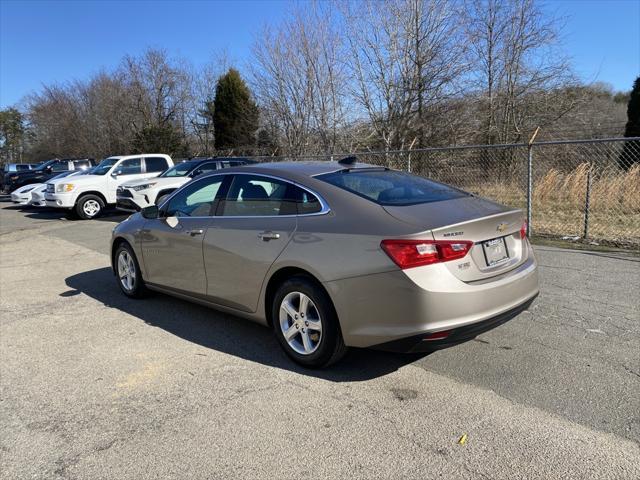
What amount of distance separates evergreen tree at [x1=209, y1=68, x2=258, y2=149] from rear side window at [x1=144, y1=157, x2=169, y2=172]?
17.0 m

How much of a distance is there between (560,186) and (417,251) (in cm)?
1000

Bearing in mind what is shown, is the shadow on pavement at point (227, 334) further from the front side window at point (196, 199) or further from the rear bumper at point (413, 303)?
the front side window at point (196, 199)

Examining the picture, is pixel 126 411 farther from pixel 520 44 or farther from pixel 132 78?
pixel 132 78

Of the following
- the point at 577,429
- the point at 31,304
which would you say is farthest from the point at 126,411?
the point at 31,304

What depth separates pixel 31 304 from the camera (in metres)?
5.93

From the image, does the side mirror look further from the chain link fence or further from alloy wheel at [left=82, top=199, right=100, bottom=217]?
alloy wheel at [left=82, top=199, right=100, bottom=217]

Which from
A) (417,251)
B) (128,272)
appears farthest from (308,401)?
(128,272)

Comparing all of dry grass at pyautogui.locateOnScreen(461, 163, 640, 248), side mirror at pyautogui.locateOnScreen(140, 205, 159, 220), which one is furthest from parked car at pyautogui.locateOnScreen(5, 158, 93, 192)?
side mirror at pyautogui.locateOnScreen(140, 205, 159, 220)

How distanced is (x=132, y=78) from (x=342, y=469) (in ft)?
152

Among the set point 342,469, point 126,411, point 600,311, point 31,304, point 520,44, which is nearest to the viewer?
point 342,469

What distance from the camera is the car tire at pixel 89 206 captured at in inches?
595

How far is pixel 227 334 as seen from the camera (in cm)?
461

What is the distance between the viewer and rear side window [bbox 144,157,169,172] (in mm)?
15781

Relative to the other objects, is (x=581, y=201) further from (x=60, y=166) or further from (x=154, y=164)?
(x=60, y=166)
